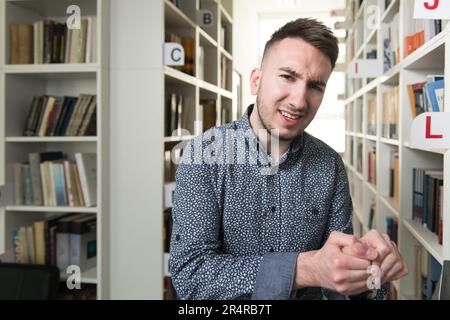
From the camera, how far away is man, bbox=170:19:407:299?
70 centimetres

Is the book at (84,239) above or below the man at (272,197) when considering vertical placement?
below

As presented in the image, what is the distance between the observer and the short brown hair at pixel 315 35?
0.80 m

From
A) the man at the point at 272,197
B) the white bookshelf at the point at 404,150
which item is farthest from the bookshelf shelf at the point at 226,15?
the white bookshelf at the point at 404,150

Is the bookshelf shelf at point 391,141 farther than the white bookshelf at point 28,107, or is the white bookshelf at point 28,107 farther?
Result: the bookshelf shelf at point 391,141

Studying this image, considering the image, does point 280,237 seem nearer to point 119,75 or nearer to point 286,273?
point 286,273

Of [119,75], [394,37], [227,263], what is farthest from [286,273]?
[394,37]

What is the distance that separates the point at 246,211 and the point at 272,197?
0.06 meters

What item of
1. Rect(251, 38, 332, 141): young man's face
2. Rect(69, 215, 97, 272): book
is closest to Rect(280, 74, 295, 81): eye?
Rect(251, 38, 332, 141): young man's face

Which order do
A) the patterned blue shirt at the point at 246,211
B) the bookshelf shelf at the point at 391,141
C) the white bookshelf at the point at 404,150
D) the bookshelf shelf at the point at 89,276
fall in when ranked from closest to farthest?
the patterned blue shirt at the point at 246,211 → the white bookshelf at the point at 404,150 → the bookshelf shelf at the point at 89,276 → the bookshelf shelf at the point at 391,141

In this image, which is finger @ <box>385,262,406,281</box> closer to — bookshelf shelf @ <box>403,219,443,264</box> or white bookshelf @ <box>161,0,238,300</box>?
bookshelf shelf @ <box>403,219,443,264</box>

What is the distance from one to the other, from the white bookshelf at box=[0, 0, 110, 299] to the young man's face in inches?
19.8

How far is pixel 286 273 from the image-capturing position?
0.68m

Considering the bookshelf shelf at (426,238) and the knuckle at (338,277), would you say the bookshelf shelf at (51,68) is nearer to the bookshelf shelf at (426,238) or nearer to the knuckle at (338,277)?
the knuckle at (338,277)
